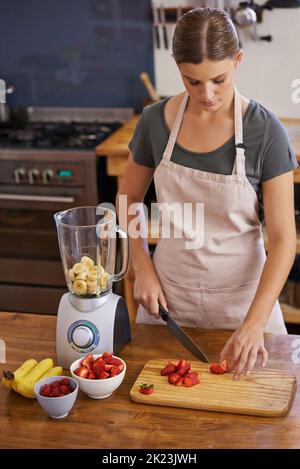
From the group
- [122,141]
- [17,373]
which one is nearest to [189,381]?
[17,373]

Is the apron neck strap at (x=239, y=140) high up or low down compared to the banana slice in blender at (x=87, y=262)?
up

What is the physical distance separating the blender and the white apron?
0.92ft

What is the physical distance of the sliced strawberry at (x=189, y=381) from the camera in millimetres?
1419

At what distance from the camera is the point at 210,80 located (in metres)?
1.50

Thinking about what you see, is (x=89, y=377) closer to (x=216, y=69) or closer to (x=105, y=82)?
(x=216, y=69)

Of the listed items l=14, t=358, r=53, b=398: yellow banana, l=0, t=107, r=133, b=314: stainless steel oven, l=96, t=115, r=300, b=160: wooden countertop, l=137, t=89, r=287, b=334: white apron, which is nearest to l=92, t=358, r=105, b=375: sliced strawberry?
l=14, t=358, r=53, b=398: yellow banana

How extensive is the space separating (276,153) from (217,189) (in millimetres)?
175

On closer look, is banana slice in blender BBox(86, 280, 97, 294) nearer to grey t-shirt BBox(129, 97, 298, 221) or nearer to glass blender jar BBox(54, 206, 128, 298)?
glass blender jar BBox(54, 206, 128, 298)

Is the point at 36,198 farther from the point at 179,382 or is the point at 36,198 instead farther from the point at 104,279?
the point at 179,382

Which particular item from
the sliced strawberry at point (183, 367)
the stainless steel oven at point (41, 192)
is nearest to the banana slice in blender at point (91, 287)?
the sliced strawberry at point (183, 367)

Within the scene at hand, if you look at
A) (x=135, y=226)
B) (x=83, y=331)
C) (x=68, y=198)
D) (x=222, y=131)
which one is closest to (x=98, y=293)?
(x=83, y=331)

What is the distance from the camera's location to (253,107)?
1692 mm

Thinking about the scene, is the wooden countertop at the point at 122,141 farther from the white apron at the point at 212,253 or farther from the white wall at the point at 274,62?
the white apron at the point at 212,253

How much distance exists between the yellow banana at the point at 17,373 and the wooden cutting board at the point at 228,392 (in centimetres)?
23
